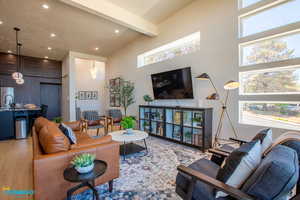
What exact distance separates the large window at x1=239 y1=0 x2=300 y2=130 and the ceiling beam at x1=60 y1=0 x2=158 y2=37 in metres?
2.54

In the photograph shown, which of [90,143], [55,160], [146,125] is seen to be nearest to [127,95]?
[146,125]

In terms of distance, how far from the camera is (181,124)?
3.76 meters

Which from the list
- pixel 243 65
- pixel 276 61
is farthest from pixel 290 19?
pixel 243 65

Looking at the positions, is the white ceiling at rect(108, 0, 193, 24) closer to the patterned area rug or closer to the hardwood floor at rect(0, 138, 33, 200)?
the patterned area rug

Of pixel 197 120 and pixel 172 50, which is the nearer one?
pixel 197 120

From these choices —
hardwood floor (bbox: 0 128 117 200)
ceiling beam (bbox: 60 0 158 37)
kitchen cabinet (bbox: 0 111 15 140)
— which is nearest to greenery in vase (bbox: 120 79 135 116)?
ceiling beam (bbox: 60 0 158 37)

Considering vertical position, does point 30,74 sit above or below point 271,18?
below

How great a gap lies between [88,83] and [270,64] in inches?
317

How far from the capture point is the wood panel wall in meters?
6.62

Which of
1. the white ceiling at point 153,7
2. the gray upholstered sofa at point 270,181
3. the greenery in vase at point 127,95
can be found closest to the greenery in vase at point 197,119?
the gray upholstered sofa at point 270,181

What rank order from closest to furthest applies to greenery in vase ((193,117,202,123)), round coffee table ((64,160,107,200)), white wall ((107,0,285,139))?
round coffee table ((64,160,107,200))
white wall ((107,0,285,139))
greenery in vase ((193,117,202,123))

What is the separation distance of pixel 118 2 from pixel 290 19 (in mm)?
3526

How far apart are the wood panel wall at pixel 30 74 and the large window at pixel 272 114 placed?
28.4ft

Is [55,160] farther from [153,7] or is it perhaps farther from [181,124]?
[153,7]
